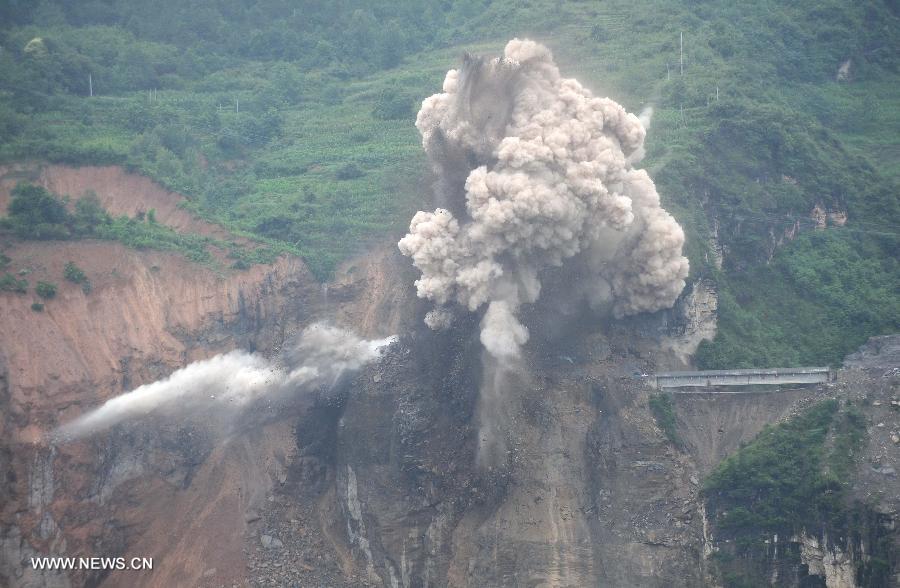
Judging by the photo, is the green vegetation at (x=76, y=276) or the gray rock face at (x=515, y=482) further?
the green vegetation at (x=76, y=276)

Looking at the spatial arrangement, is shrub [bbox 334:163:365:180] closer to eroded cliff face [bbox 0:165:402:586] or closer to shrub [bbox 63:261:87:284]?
eroded cliff face [bbox 0:165:402:586]

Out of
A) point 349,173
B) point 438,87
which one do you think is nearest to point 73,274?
point 349,173

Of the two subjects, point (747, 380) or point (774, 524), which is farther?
point (747, 380)

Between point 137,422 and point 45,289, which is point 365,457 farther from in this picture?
point 45,289

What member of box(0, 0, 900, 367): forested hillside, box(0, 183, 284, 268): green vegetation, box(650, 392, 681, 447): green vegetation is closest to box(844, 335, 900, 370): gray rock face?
box(0, 0, 900, 367): forested hillside

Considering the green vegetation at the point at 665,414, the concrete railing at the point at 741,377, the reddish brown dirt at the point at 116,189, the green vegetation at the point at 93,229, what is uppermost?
the reddish brown dirt at the point at 116,189

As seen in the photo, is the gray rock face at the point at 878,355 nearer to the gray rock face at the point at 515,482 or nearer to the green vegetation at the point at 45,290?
the gray rock face at the point at 515,482

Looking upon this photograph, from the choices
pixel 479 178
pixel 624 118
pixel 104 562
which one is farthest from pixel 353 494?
pixel 624 118

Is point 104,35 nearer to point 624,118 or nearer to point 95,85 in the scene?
point 95,85

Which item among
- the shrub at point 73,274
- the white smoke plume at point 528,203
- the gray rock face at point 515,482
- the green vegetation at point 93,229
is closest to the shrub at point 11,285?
the shrub at point 73,274
